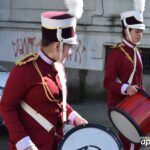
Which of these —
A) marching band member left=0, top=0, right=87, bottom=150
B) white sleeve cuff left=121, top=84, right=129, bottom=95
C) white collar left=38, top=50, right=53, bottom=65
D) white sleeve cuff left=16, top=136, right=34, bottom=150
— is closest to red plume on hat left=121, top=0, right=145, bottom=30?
white sleeve cuff left=121, top=84, right=129, bottom=95

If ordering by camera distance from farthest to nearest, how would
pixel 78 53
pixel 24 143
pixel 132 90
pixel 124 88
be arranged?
pixel 78 53 → pixel 124 88 → pixel 132 90 → pixel 24 143

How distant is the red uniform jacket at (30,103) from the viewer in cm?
375

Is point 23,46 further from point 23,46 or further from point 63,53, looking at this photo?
point 63,53

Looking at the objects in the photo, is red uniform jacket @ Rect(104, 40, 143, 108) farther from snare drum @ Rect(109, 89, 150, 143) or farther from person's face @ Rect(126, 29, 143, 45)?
snare drum @ Rect(109, 89, 150, 143)

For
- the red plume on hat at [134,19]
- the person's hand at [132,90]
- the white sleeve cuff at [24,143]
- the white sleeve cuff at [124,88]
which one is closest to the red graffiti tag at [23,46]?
the red plume on hat at [134,19]

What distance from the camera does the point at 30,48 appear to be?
1367cm

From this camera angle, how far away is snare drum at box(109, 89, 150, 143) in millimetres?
4887

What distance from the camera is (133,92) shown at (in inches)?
207

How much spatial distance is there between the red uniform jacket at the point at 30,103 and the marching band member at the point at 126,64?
174cm

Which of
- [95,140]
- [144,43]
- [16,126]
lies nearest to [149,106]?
[95,140]

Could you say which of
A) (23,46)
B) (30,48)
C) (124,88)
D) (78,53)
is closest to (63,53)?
(124,88)

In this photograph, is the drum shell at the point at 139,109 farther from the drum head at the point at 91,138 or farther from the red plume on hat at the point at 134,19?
the drum head at the point at 91,138

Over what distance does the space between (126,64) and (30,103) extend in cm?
206

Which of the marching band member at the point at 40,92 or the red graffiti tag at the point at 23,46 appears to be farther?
the red graffiti tag at the point at 23,46
